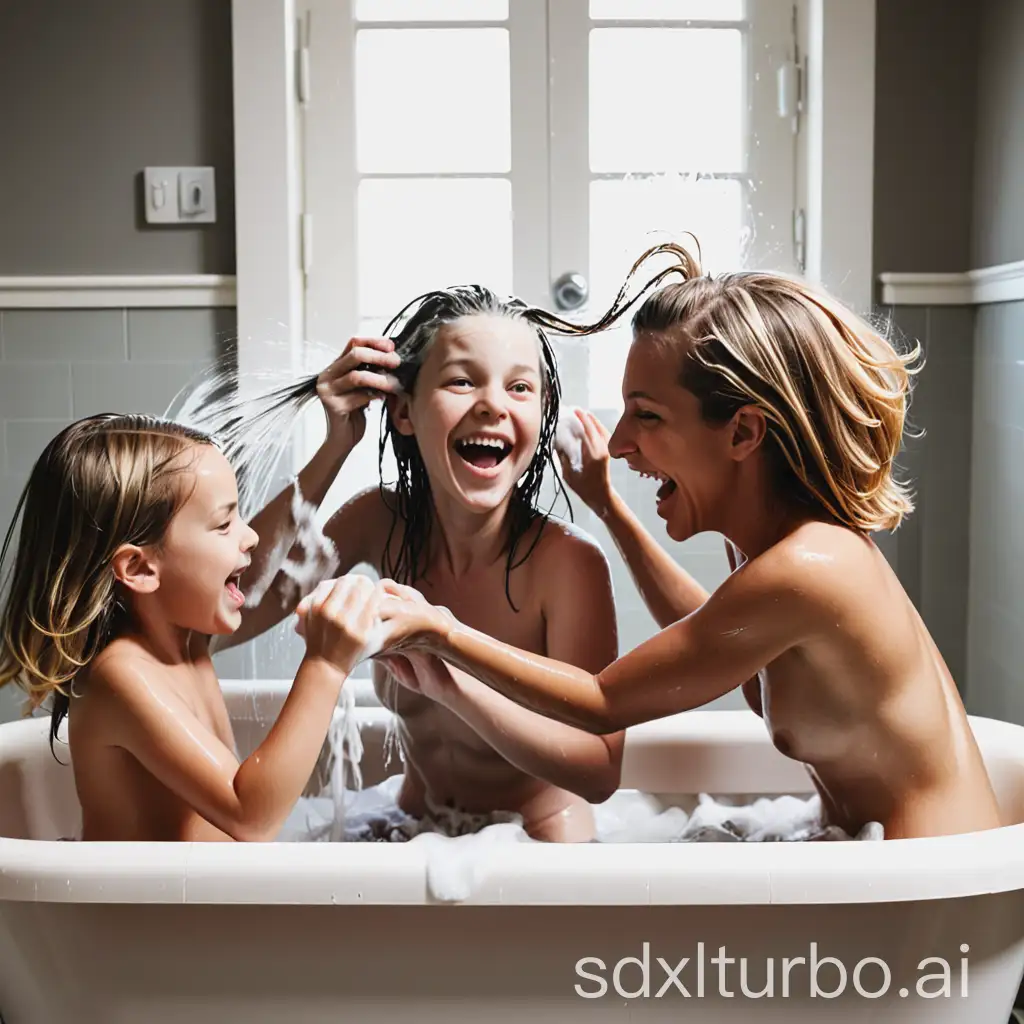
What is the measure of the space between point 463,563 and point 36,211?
1.65 metres

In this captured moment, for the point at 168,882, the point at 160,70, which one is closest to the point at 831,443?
the point at 168,882

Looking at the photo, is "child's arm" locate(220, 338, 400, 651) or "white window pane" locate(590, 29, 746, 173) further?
"white window pane" locate(590, 29, 746, 173)

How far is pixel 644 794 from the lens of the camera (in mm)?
1812

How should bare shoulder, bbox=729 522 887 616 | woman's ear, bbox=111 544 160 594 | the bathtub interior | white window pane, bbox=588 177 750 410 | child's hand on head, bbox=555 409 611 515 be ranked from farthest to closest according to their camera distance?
white window pane, bbox=588 177 750 410 < the bathtub interior < child's hand on head, bbox=555 409 611 515 < woman's ear, bbox=111 544 160 594 < bare shoulder, bbox=729 522 887 616

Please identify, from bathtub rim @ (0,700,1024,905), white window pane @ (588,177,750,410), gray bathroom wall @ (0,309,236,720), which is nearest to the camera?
bathtub rim @ (0,700,1024,905)

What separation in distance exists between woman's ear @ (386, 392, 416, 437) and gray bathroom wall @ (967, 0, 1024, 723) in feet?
4.73

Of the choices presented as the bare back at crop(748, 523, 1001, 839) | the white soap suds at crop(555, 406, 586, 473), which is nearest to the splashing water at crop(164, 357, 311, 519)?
the white soap suds at crop(555, 406, 586, 473)

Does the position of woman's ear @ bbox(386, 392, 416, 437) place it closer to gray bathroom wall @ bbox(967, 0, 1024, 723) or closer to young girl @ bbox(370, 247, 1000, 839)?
young girl @ bbox(370, 247, 1000, 839)

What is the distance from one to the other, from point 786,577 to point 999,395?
154 centimetres

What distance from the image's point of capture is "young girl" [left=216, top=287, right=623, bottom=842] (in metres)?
1.46

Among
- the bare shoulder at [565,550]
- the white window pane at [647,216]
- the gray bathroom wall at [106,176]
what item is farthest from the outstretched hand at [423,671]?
the gray bathroom wall at [106,176]

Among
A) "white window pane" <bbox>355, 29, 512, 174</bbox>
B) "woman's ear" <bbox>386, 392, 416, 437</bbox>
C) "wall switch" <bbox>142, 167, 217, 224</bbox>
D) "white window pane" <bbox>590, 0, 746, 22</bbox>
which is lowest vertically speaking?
"woman's ear" <bbox>386, 392, 416, 437</bbox>

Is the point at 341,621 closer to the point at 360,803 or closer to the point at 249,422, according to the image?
the point at 249,422

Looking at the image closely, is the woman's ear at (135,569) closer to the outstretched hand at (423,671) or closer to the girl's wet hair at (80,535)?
the girl's wet hair at (80,535)
